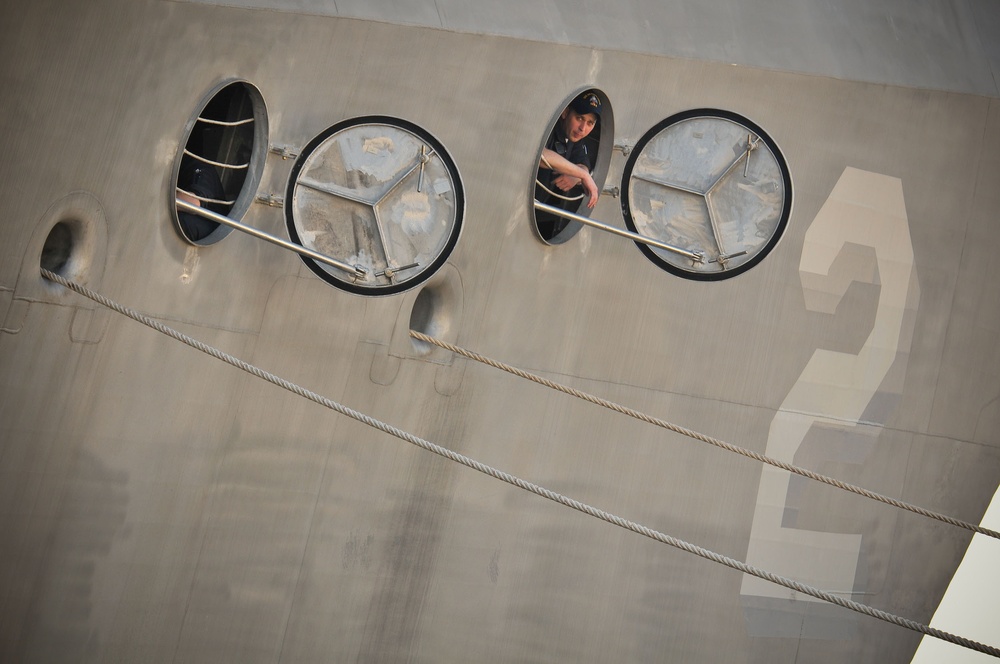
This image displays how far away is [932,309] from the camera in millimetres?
4145

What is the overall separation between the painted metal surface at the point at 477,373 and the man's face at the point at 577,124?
114mm

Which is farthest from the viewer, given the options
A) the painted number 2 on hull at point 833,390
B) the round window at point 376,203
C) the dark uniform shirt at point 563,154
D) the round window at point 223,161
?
the painted number 2 on hull at point 833,390

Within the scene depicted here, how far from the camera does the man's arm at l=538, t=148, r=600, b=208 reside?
3.63 meters

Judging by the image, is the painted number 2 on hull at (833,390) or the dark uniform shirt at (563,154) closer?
the dark uniform shirt at (563,154)

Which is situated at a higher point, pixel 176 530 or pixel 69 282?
pixel 69 282

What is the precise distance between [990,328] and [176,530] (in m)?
3.59

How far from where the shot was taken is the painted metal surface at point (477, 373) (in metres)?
2.85

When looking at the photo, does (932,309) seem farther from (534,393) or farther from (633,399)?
(534,393)

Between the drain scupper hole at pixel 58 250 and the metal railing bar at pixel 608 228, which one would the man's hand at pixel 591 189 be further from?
the drain scupper hole at pixel 58 250

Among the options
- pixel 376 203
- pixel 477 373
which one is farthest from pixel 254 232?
pixel 477 373

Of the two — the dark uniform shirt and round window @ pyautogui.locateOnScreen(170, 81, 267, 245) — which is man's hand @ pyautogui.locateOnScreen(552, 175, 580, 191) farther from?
round window @ pyautogui.locateOnScreen(170, 81, 267, 245)

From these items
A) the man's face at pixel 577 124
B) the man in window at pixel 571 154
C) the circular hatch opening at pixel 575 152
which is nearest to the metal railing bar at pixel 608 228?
the circular hatch opening at pixel 575 152

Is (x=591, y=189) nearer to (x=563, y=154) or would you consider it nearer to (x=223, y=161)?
(x=563, y=154)

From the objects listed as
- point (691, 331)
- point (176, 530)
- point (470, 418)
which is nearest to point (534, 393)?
point (470, 418)
